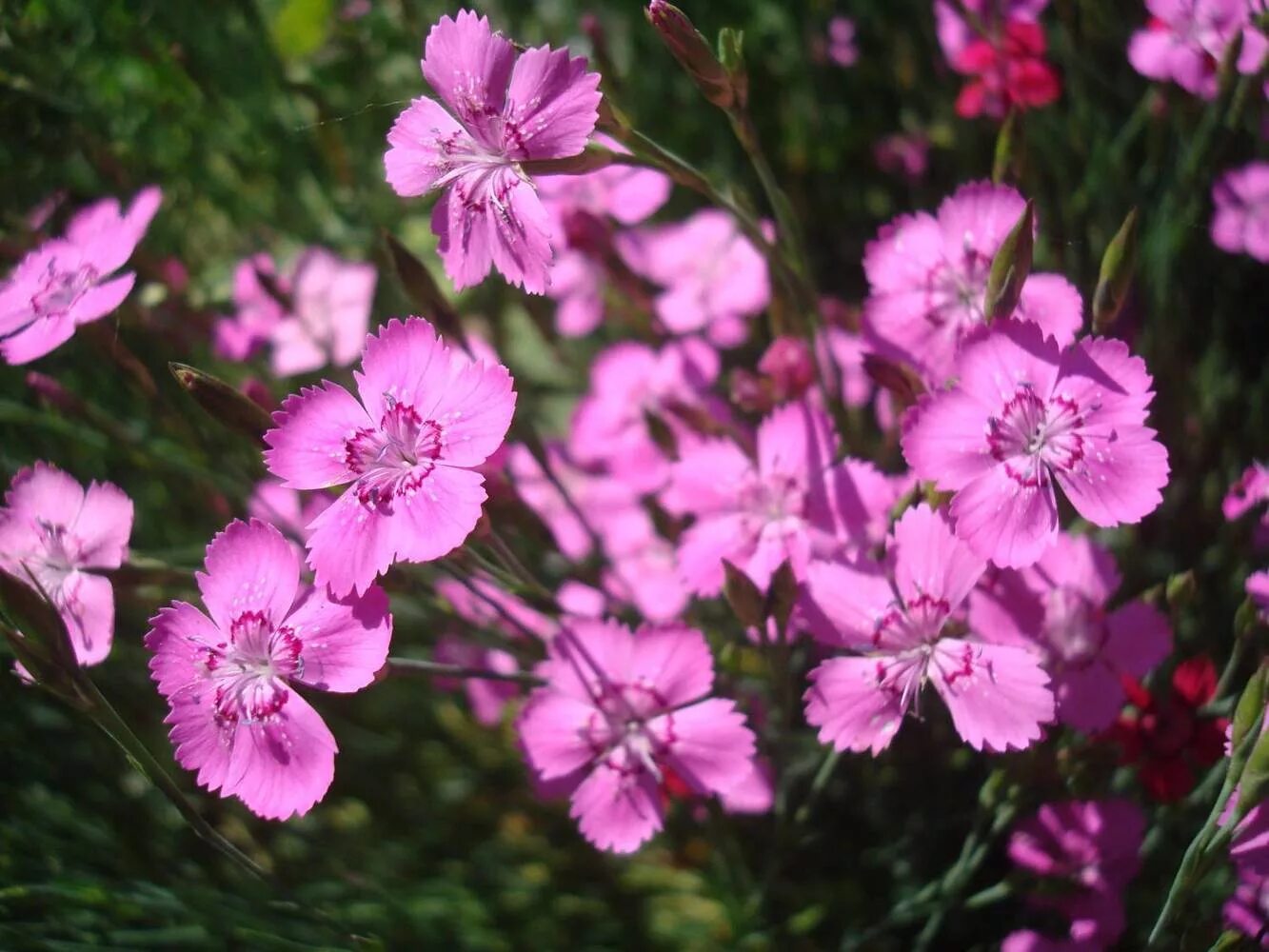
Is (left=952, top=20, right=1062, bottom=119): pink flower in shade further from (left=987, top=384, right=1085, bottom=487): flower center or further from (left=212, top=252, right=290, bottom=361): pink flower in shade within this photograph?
(left=212, top=252, right=290, bottom=361): pink flower in shade

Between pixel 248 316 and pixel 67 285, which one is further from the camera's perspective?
pixel 248 316

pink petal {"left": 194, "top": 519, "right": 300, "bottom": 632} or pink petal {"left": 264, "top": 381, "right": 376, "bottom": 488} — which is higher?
pink petal {"left": 264, "top": 381, "right": 376, "bottom": 488}

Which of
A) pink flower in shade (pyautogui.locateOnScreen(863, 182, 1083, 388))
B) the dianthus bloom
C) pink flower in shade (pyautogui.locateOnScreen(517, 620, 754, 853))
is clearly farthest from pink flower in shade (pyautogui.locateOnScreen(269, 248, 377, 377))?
the dianthus bloom

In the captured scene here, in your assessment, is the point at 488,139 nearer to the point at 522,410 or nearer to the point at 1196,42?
the point at 522,410

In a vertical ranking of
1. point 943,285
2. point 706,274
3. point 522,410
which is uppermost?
point 706,274

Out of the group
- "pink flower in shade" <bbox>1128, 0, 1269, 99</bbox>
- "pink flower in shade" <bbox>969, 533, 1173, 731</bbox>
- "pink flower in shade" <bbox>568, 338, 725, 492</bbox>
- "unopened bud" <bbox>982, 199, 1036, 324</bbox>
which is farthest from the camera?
"pink flower in shade" <bbox>568, 338, 725, 492</bbox>

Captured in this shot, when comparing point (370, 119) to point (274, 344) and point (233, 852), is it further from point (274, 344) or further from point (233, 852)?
point (233, 852)

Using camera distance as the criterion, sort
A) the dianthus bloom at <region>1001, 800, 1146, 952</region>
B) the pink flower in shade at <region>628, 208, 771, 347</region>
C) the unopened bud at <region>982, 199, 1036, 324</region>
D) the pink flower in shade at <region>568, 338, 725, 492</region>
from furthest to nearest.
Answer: the pink flower in shade at <region>628, 208, 771, 347</region>, the pink flower in shade at <region>568, 338, 725, 492</region>, the dianthus bloom at <region>1001, 800, 1146, 952</region>, the unopened bud at <region>982, 199, 1036, 324</region>

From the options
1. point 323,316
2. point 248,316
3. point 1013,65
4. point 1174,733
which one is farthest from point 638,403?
point 1174,733
